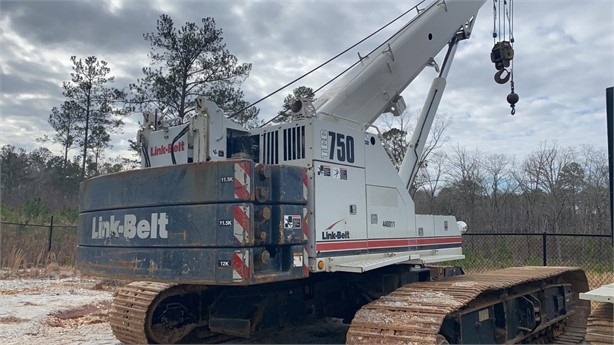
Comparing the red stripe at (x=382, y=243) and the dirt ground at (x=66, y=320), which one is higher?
the red stripe at (x=382, y=243)

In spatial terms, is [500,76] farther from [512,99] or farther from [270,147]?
[270,147]

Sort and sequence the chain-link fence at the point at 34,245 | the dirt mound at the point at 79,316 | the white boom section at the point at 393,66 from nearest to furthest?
the white boom section at the point at 393,66, the dirt mound at the point at 79,316, the chain-link fence at the point at 34,245

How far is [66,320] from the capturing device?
9.27 metres

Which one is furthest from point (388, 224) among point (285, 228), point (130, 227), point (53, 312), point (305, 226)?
point (53, 312)

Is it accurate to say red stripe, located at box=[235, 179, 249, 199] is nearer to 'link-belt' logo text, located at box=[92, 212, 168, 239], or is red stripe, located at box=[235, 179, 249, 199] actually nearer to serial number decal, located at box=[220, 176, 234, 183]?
serial number decal, located at box=[220, 176, 234, 183]

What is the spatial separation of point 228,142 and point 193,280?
1.79m

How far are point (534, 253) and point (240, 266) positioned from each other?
1400 cm

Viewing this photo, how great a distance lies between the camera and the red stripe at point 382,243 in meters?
5.60

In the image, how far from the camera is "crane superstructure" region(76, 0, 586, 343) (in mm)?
4980

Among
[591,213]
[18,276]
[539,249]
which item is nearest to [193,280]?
[18,276]

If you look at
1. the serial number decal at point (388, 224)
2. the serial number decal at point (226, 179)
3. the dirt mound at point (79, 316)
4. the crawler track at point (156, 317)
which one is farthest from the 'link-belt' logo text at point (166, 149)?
the dirt mound at point (79, 316)

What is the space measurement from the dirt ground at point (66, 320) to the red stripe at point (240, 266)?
87.7 inches

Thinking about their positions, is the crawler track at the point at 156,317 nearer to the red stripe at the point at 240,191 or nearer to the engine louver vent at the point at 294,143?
the engine louver vent at the point at 294,143

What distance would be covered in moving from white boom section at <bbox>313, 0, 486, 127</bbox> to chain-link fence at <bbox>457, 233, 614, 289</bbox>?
742 cm
